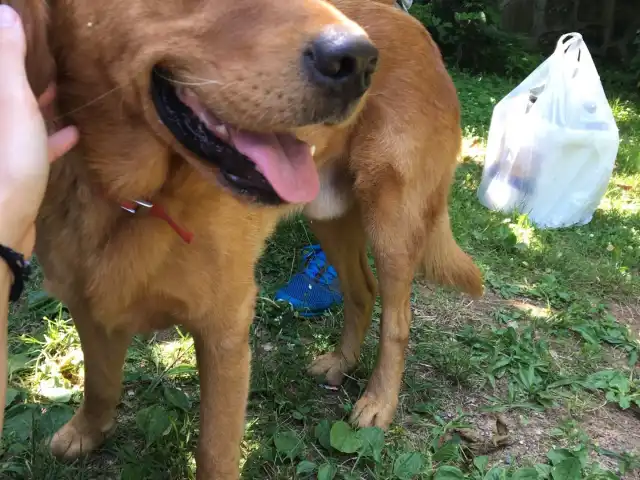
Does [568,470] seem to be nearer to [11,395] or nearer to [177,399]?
[177,399]

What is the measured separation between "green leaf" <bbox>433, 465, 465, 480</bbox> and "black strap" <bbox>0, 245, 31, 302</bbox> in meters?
1.56

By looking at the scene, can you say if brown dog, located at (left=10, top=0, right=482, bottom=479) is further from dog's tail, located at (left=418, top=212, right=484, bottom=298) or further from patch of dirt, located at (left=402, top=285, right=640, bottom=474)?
patch of dirt, located at (left=402, top=285, right=640, bottom=474)

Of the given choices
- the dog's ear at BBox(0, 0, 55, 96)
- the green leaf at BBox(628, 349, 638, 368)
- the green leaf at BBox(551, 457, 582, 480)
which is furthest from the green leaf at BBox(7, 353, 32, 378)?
the green leaf at BBox(628, 349, 638, 368)

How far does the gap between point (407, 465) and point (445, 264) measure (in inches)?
40.0

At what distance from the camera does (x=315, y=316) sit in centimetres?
327

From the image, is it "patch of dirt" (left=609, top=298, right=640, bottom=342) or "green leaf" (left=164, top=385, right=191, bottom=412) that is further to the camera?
"patch of dirt" (left=609, top=298, right=640, bottom=342)

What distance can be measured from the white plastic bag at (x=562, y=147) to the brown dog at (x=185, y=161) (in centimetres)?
263

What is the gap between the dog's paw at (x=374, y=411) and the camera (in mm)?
2508

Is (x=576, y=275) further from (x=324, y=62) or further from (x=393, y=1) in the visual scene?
(x=324, y=62)

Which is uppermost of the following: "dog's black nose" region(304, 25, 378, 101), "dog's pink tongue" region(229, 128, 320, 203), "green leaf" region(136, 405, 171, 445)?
"dog's black nose" region(304, 25, 378, 101)

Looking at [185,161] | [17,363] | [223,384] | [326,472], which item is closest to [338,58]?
[185,161]

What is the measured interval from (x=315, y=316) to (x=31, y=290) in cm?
→ 142

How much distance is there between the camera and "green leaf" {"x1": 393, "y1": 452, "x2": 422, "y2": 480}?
2.19 metres

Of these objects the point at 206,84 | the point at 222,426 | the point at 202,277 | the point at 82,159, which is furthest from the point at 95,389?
the point at 206,84
